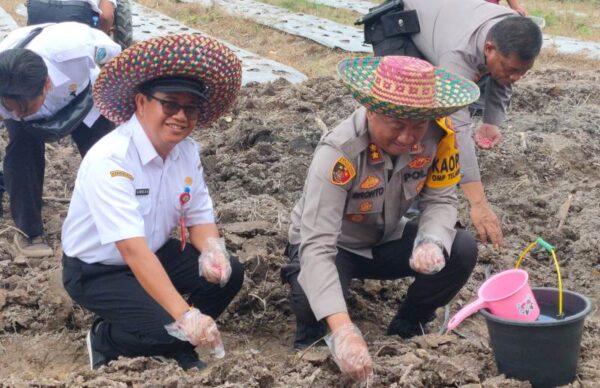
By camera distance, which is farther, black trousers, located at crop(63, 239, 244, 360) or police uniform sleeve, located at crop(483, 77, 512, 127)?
police uniform sleeve, located at crop(483, 77, 512, 127)

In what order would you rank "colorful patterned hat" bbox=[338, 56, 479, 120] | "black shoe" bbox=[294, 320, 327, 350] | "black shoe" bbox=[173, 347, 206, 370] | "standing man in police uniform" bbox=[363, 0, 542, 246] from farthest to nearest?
"standing man in police uniform" bbox=[363, 0, 542, 246] < "black shoe" bbox=[294, 320, 327, 350] < "black shoe" bbox=[173, 347, 206, 370] < "colorful patterned hat" bbox=[338, 56, 479, 120]

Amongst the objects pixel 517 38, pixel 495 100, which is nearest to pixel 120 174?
pixel 517 38

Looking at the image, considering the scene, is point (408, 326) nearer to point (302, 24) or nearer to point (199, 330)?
point (199, 330)

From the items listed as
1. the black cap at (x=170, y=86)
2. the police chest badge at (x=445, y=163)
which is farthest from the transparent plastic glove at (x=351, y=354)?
the black cap at (x=170, y=86)

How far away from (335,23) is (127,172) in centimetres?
886

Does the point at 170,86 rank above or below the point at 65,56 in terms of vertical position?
above

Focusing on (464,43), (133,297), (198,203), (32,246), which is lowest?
(32,246)

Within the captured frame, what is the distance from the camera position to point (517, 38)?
12.0 feet

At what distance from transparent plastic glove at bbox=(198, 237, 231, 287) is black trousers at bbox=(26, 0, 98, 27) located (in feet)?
7.20

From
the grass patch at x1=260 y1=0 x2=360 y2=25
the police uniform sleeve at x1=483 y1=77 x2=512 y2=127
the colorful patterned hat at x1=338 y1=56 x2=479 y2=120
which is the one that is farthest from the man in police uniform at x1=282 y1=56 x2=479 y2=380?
the grass patch at x1=260 y1=0 x2=360 y2=25

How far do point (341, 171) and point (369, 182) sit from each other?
0.52 feet

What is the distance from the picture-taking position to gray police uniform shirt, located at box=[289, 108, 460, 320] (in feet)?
9.46

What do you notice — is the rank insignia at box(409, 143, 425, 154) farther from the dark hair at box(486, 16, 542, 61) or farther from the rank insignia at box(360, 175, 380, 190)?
the dark hair at box(486, 16, 542, 61)

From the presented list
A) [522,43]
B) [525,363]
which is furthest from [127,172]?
[522,43]
